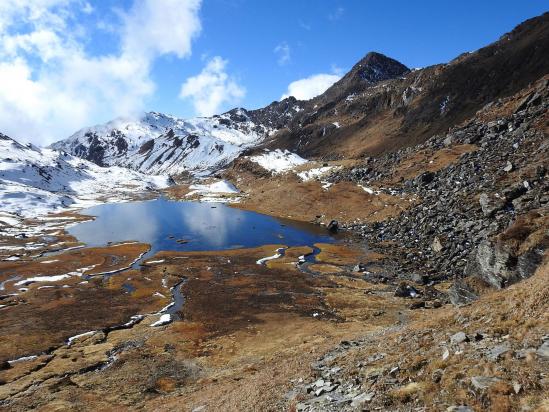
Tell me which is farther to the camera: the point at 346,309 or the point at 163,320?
the point at 346,309

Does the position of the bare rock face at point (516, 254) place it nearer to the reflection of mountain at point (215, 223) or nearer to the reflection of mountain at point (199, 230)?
the reflection of mountain at point (199, 230)

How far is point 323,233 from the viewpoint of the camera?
427 ft


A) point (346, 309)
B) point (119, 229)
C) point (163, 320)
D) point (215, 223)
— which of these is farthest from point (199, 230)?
point (346, 309)

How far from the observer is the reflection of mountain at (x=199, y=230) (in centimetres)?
12369

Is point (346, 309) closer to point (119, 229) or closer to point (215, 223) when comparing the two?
point (215, 223)

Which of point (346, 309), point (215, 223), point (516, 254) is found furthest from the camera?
point (215, 223)

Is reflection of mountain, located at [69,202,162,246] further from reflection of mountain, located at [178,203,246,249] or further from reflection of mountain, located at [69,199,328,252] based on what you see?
reflection of mountain, located at [178,203,246,249]

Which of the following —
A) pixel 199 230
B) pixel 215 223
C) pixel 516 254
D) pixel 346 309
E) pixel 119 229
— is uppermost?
pixel 119 229

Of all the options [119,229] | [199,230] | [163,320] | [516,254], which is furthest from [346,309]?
[119,229]

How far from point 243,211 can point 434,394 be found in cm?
16867

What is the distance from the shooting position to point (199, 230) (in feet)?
475

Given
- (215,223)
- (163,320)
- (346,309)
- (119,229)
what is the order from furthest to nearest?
(215,223), (119,229), (346,309), (163,320)

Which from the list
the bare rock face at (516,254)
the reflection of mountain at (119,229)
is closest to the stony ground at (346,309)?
the bare rock face at (516,254)

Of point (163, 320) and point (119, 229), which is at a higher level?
point (119, 229)
